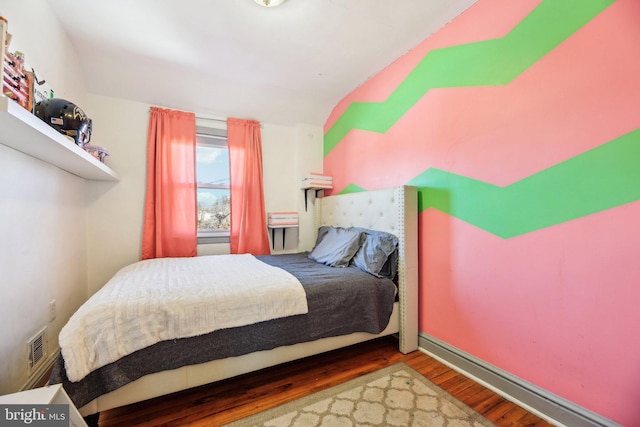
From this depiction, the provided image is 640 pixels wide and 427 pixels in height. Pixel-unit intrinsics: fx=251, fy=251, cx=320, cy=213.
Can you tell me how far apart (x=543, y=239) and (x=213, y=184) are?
3041mm

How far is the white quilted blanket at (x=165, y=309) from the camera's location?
1.12 metres

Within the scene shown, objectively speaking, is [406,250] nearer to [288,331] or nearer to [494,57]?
[288,331]

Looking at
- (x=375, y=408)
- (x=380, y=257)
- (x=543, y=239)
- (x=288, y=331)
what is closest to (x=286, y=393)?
(x=288, y=331)

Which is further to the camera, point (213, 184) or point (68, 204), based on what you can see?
point (213, 184)

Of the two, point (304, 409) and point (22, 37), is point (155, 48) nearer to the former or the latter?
point (22, 37)

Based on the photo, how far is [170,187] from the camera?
8.87ft

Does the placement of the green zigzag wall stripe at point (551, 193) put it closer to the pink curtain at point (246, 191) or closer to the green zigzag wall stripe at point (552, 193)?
the green zigzag wall stripe at point (552, 193)

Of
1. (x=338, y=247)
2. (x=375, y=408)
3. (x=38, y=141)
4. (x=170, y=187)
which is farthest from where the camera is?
(x=170, y=187)

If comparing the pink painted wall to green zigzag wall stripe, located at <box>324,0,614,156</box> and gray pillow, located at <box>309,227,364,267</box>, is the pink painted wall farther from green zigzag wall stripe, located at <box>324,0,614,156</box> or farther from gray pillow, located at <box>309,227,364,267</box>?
gray pillow, located at <box>309,227,364,267</box>

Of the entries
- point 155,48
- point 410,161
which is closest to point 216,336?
point 410,161

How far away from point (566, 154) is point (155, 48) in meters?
2.99

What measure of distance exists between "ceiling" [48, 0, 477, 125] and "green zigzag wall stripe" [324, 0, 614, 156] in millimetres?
295

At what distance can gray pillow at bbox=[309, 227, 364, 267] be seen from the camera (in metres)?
2.22

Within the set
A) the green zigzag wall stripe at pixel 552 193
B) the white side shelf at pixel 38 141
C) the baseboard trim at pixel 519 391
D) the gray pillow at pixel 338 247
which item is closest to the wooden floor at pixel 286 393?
the baseboard trim at pixel 519 391
